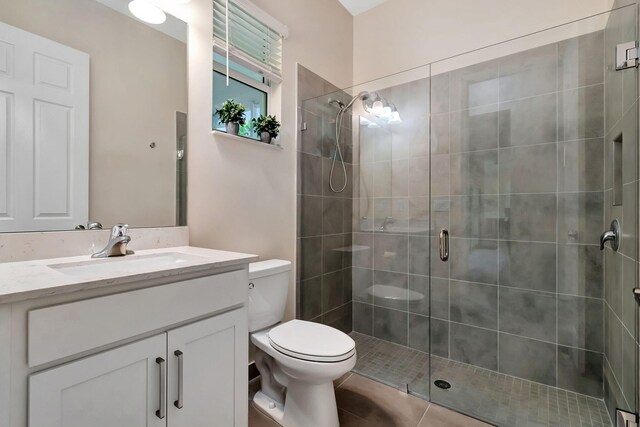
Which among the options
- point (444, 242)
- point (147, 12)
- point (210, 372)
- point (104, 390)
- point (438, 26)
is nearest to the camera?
point (104, 390)

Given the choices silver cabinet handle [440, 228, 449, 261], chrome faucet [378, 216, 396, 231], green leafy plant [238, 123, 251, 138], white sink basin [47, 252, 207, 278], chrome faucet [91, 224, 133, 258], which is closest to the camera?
white sink basin [47, 252, 207, 278]

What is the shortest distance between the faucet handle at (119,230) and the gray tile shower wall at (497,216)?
5.46 ft

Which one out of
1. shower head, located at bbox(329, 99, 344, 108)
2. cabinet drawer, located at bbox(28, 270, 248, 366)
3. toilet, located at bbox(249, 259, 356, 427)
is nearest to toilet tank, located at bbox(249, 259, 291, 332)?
toilet, located at bbox(249, 259, 356, 427)

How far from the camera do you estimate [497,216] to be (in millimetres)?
1941

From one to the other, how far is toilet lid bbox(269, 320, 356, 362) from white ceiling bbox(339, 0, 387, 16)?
258 cm

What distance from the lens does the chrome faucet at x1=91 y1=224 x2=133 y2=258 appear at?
1142 mm

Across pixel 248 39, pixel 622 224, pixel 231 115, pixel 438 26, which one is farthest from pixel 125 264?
pixel 438 26

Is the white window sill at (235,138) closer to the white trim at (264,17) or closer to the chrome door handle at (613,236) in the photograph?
the white trim at (264,17)

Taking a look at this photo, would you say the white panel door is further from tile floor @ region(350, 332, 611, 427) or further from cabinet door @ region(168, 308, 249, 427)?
tile floor @ region(350, 332, 611, 427)

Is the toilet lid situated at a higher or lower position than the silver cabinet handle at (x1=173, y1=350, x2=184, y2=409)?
lower

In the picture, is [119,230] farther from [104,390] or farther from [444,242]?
[444,242]

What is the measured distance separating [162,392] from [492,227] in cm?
197

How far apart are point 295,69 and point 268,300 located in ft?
5.15

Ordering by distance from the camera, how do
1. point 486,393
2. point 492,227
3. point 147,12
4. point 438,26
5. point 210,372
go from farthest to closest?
1. point 438,26
2. point 492,227
3. point 486,393
4. point 147,12
5. point 210,372
